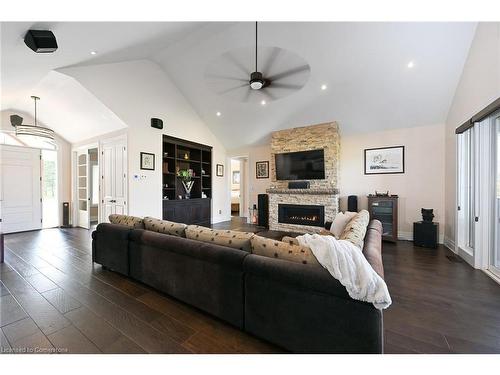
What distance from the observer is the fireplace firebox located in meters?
5.69

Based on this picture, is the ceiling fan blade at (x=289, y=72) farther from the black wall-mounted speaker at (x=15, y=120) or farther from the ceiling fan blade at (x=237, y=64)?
the black wall-mounted speaker at (x=15, y=120)

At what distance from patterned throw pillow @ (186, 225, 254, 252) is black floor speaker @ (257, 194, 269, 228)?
4.41 metres

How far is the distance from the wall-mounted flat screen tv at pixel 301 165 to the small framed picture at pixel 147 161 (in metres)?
3.34

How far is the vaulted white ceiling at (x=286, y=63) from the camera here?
3111 millimetres

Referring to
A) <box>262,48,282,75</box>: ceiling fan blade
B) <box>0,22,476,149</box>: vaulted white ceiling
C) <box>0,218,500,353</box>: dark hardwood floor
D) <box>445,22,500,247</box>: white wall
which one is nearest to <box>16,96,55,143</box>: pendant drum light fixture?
<box>0,22,476,149</box>: vaulted white ceiling

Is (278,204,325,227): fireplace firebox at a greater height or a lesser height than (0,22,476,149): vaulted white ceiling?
lesser

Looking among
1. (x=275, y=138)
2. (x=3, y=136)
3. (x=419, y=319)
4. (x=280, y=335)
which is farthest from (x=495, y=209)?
(x=3, y=136)

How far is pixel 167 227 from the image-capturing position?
2.57m

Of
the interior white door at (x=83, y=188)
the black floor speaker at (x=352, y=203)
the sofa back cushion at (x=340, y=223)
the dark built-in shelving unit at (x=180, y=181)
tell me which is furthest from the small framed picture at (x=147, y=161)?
the black floor speaker at (x=352, y=203)

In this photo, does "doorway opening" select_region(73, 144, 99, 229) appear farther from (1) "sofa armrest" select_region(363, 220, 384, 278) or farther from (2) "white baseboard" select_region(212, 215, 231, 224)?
(1) "sofa armrest" select_region(363, 220, 384, 278)

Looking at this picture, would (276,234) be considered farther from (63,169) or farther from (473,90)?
(63,169)

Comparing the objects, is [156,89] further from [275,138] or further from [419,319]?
[419,319]

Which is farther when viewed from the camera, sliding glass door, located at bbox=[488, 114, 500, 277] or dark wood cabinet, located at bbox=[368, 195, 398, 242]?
dark wood cabinet, located at bbox=[368, 195, 398, 242]
